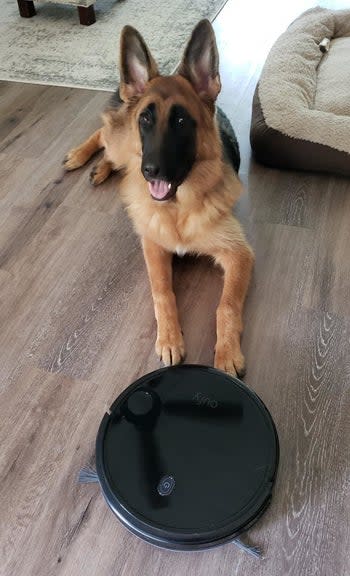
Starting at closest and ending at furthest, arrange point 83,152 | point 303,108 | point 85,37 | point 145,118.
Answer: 1. point 145,118
2. point 303,108
3. point 83,152
4. point 85,37

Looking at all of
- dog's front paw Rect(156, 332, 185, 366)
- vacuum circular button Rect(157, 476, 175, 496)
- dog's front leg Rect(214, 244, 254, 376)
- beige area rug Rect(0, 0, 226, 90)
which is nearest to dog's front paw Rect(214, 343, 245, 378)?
dog's front leg Rect(214, 244, 254, 376)

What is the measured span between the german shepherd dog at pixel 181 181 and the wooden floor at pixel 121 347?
10cm

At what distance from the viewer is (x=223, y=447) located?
1432 millimetres

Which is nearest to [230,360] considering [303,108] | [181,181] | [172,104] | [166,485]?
[166,485]

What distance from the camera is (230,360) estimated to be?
171 cm

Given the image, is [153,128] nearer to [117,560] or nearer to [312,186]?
[312,186]

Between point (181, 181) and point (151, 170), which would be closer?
point (151, 170)

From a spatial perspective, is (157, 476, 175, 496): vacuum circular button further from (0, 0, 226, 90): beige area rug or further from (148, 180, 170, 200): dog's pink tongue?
(0, 0, 226, 90): beige area rug

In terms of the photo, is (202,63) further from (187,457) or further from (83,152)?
(187,457)

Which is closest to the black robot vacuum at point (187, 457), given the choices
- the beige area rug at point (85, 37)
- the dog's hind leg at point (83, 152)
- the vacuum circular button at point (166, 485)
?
the vacuum circular button at point (166, 485)

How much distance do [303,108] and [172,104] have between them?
1.00 meters

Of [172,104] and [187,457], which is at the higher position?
[172,104]

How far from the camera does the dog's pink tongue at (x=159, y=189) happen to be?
188 cm

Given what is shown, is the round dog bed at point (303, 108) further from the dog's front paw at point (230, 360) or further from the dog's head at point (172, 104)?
the dog's front paw at point (230, 360)
